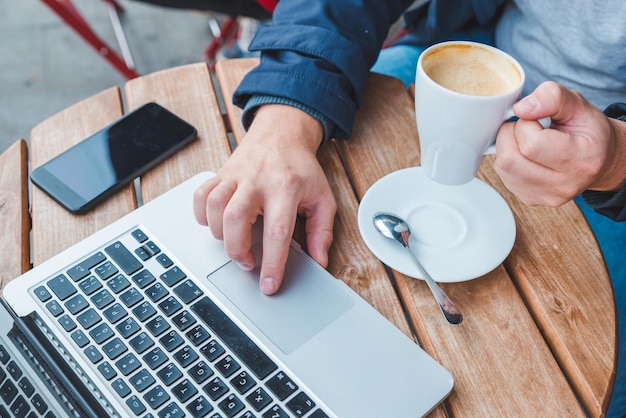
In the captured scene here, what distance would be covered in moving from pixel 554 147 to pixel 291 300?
0.99ft

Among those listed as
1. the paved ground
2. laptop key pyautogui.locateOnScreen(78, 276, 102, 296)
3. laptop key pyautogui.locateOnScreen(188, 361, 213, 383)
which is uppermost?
laptop key pyautogui.locateOnScreen(78, 276, 102, 296)

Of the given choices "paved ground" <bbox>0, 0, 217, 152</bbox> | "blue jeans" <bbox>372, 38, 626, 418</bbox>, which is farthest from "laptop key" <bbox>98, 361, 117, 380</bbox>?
"paved ground" <bbox>0, 0, 217, 152</bbox>

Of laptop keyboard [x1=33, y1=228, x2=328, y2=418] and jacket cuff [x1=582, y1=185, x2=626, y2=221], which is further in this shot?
jacket cuff [x1=582, y1=185, x2=626, y2=221]

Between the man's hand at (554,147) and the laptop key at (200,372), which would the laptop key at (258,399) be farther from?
the man's hand at (554,147)

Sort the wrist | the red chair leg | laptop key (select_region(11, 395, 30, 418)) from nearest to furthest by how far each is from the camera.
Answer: laptop key (select_region(11, 395, 30, 418)) → the wrist → the red chair leg

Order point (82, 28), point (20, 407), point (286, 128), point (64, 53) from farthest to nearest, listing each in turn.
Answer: point (64, 53) → point (82, 28) → point (286, 128) → point (20, 407)

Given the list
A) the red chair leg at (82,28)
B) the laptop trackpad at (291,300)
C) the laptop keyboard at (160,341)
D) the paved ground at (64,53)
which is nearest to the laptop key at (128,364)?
the laptop keyboard at (160,341)

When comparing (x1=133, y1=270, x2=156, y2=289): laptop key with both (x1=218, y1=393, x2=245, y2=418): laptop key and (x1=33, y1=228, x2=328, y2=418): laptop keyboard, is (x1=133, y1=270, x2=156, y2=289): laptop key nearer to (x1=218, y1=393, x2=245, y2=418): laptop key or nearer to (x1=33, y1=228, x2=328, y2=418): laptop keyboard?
(x1=33, y1=228, x2=328, y2=418): laptop keyboard

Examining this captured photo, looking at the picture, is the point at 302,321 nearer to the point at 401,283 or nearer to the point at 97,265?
the point at 401,283

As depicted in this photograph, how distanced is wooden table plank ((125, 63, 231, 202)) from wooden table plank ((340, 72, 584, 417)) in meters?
0.30

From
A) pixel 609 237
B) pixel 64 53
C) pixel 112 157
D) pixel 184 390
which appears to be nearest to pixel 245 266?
pixel 184 390

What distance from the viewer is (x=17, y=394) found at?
19.1 inches

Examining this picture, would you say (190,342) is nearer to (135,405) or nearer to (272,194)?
(135,405)

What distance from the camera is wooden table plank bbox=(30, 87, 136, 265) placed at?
25.0 inches
